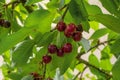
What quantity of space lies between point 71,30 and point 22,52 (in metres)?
0.17

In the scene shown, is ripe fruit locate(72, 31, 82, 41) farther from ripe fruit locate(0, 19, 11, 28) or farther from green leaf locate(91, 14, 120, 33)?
ripe fruit locate(0, 19, 11, 28)

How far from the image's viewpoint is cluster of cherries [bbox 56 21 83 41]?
2.18ft

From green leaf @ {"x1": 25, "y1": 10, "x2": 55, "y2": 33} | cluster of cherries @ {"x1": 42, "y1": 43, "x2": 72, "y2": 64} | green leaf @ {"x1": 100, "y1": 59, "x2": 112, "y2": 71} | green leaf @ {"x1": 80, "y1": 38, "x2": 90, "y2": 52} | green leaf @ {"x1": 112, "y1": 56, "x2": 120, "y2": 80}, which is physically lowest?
green leaf @ {"x1": 100, "y1": 59, "x2": 112, "y2": 71}

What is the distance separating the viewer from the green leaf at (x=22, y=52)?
0.77 m

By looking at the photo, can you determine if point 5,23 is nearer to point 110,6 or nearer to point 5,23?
point 5,23

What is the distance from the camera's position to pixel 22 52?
2.57 ft

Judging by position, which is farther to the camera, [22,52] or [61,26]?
[22,52]

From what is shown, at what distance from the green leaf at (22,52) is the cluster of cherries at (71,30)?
0.39 feet

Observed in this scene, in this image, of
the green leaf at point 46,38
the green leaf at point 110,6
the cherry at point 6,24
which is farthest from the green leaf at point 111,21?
the cherry at point 6,24

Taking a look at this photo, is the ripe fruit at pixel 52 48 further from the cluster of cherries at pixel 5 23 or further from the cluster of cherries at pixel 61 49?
the cluster of cherries at pixel 5 23

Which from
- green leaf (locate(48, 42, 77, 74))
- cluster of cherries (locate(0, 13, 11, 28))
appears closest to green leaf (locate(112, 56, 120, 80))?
green leaf (locate(48, 42, 77, 74))

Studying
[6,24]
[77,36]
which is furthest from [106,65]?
[77,36]

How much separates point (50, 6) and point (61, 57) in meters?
0.17

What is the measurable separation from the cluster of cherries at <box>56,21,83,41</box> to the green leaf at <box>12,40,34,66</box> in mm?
119
